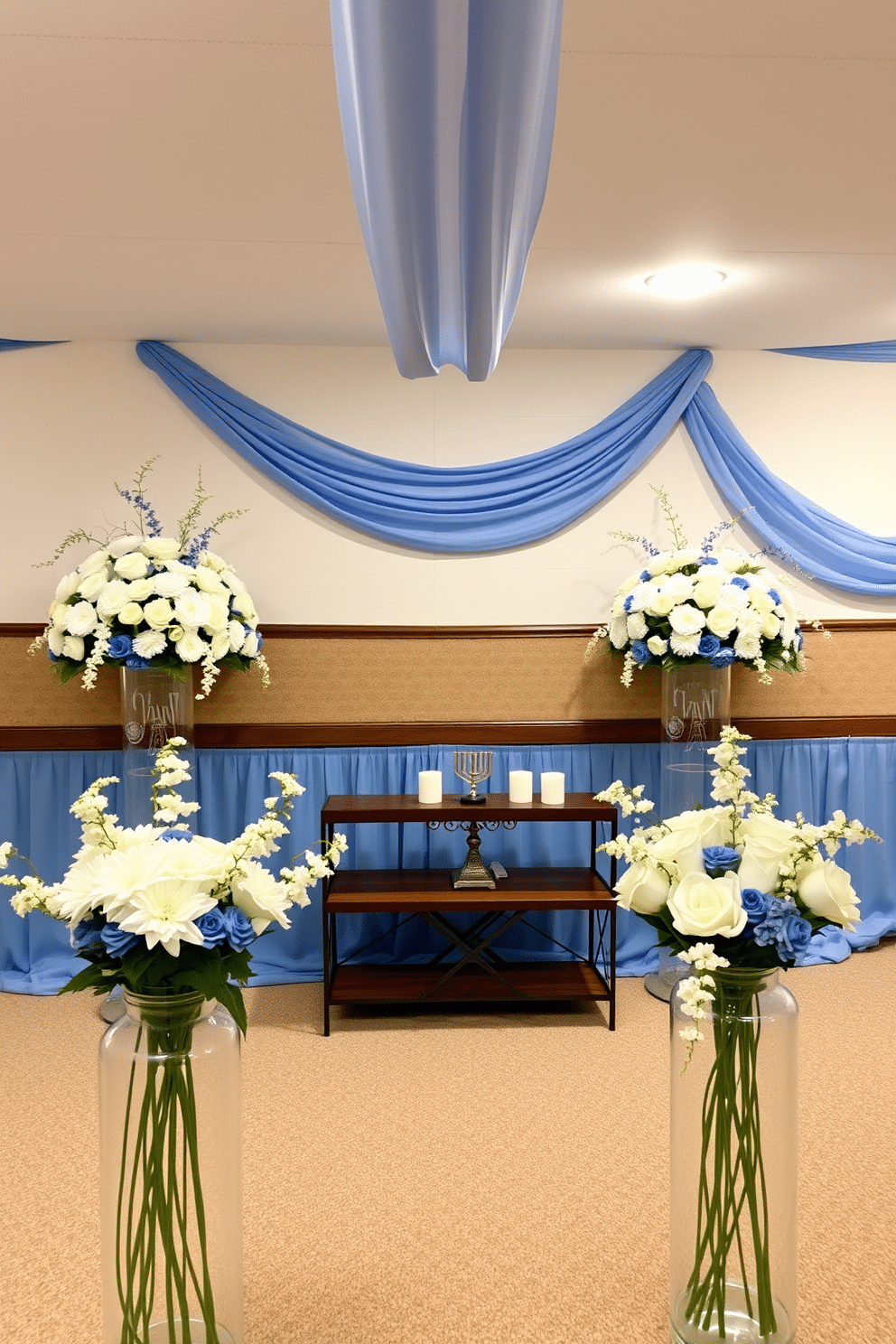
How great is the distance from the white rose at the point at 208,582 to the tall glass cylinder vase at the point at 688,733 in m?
1.74

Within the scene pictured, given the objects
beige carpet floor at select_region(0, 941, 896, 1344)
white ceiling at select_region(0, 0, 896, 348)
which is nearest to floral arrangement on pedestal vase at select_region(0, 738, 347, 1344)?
beige carpet floor at select_region(0, 941, 896, 1344)

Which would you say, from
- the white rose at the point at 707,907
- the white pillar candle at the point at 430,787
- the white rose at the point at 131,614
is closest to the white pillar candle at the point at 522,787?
the white pillar candle at the point at 430,787

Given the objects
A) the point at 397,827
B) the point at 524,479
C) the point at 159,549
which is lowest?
the point at 397,827

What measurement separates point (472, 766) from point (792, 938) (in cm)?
254

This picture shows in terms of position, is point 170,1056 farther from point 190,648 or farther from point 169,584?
point 169,584

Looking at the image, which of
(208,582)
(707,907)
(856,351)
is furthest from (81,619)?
(856,351)

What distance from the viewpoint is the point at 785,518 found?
4.61 m

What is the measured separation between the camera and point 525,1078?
133 inches

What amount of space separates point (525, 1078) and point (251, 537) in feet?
7.93

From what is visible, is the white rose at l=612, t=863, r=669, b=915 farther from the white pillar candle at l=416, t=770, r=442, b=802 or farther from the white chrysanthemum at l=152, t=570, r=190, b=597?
the white chrysanthemum at l=152, t=570, r=190, b=597

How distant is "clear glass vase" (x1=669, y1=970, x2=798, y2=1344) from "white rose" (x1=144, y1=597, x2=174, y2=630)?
258 centimetres

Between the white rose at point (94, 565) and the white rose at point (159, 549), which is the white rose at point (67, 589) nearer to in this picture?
the white rose at point (94, 565)

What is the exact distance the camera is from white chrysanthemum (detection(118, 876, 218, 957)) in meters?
1.35

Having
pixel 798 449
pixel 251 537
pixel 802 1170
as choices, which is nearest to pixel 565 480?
pixel 798 449
